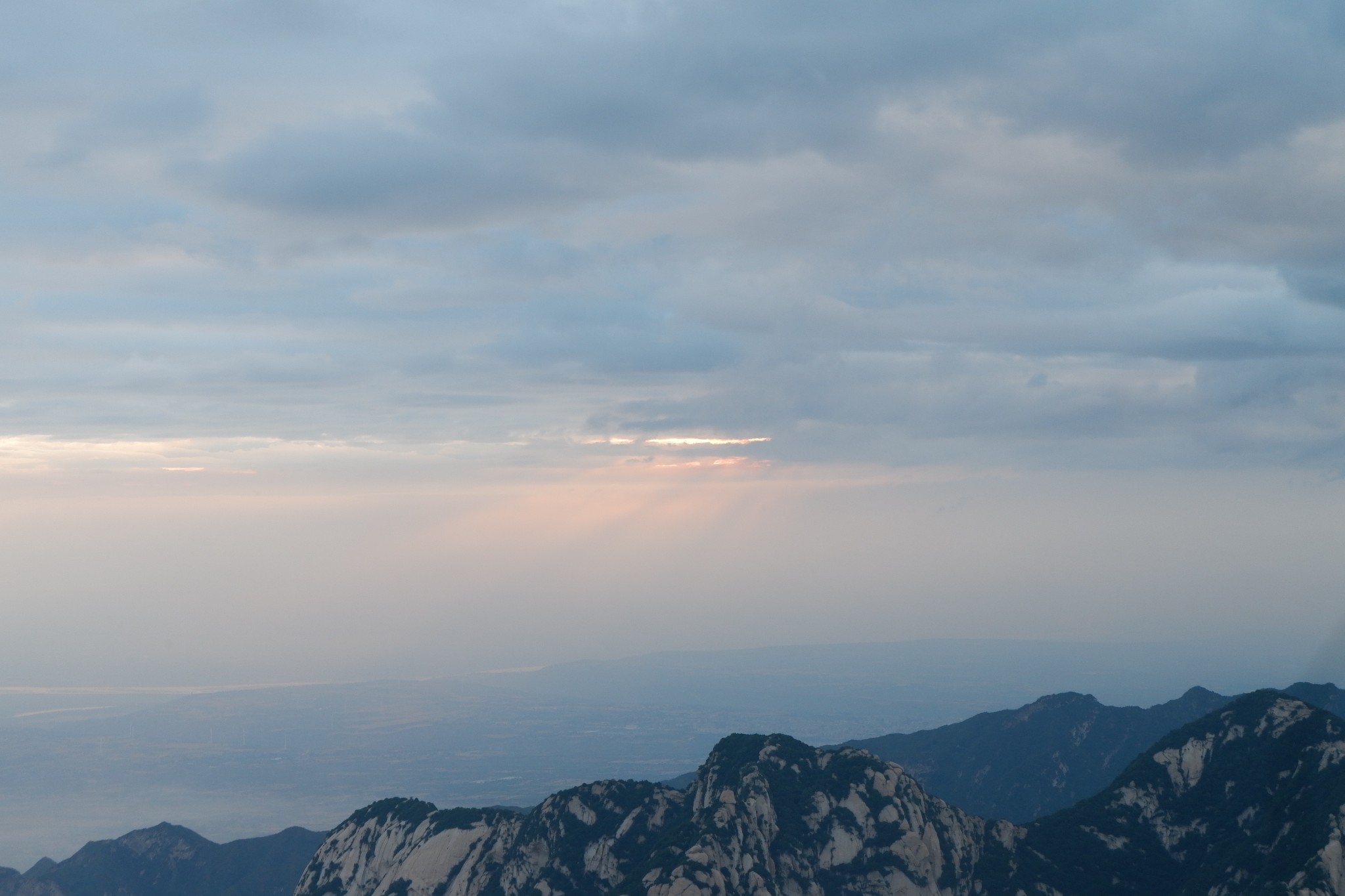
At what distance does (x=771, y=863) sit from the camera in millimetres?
99750

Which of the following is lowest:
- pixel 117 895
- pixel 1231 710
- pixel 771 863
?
pixel 117 895

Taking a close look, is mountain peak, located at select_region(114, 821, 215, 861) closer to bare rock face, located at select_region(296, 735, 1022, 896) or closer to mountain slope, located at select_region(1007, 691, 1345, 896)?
bare rock face, located at select_region(296, 735, 1022, 896)

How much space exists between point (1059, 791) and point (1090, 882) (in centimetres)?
8788

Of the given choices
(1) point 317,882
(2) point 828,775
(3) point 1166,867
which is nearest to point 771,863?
(2) point 828,775

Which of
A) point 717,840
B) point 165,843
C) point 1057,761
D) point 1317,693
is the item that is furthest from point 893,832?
point 165,843

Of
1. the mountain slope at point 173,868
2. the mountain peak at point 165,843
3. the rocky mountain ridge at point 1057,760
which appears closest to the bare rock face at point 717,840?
the mountain slope at point 173,868

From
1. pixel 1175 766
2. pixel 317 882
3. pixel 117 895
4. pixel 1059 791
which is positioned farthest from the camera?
pixel 1059 791

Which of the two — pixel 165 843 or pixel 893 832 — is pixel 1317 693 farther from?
pixel 165 843

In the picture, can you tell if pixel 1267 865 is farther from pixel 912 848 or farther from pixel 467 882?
pixel 467 882

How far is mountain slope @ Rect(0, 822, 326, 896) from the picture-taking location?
16888cm

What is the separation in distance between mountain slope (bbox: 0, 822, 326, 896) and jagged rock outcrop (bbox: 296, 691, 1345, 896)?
215 ft

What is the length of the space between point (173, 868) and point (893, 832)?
126 m

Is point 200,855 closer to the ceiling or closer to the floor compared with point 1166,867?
closer to the floor

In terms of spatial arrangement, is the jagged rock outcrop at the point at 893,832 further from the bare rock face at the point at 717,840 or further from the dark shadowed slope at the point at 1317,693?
the dark shadowed slope at the point at 1317,693
